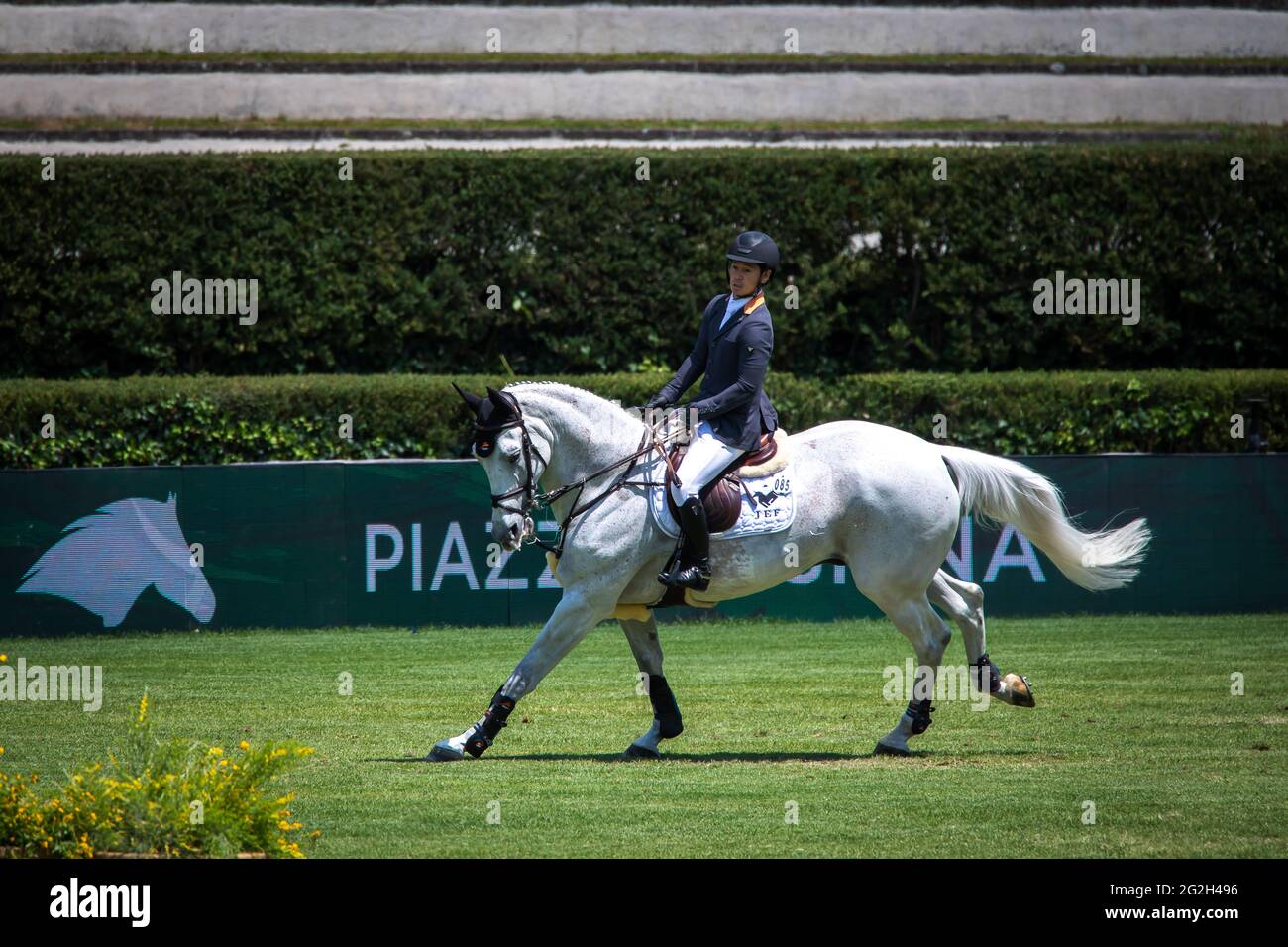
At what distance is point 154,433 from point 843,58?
13.8 metres

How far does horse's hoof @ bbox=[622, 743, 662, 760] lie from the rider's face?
121 inches

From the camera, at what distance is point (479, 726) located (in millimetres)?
9477

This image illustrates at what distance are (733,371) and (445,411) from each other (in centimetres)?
908

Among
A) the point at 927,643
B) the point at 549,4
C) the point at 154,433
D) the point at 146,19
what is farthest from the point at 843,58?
the point at 927,643

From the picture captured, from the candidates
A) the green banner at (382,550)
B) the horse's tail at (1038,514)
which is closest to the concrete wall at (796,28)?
the green banner at (382,550)

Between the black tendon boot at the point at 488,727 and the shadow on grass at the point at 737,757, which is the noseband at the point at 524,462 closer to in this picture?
the black tendon boot at the point at 488,727

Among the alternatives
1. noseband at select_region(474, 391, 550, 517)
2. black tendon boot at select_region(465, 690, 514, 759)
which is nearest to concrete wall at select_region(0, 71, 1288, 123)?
noseband at select_region(474, 391, 550, 517)

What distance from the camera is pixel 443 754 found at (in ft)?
31.1

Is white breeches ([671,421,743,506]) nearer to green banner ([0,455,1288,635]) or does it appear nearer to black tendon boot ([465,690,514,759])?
black tendon boot ([465,690,514,759])

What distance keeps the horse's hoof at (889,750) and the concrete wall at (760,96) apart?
1694cm

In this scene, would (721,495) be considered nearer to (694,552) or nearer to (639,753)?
(694,552)

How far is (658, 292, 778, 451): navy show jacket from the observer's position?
32.0 feet

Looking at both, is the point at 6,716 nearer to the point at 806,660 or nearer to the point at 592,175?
the point at 806,660

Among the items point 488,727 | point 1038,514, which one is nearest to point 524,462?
point 488,727
